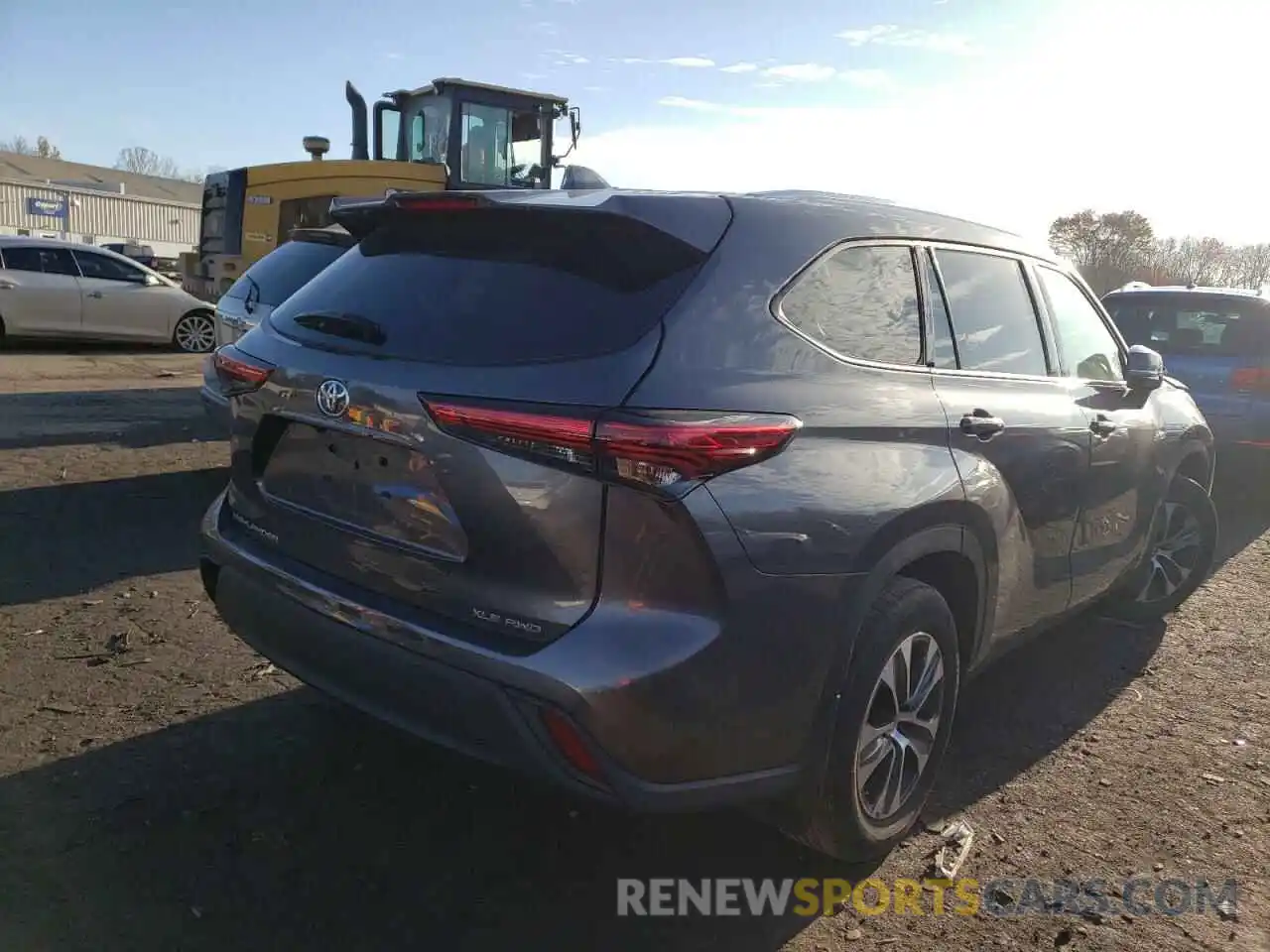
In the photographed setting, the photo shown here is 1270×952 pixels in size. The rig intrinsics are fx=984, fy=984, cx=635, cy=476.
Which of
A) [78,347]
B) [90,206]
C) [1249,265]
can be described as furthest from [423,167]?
[90,206]

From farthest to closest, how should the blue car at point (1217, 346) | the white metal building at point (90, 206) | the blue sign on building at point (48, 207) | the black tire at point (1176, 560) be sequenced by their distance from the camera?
the white metal building at point (90, 206) < the blue sign on building at point (48, 207) < the blue car at point (1217, 346) < the black tire at point (1176, 560)

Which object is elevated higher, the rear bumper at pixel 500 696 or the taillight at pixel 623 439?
the taillight at pixel 623 439

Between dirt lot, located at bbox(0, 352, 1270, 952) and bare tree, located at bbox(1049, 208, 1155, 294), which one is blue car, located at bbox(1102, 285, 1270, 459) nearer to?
dirt lot, located at bbox(0, 352, 1270, 952)

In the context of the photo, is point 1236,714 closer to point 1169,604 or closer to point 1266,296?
point 1169,604

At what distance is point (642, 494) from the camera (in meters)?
2.17

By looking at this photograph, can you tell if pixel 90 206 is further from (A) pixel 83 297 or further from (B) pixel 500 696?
(B) pixel 500 696

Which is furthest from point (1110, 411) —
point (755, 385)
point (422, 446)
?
point (422, 446)

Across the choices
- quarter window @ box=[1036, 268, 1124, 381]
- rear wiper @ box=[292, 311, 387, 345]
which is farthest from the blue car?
rear wiper @ box=[292, 311, 387, 345]

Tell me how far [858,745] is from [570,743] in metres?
0.88

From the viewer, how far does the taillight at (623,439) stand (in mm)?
2158

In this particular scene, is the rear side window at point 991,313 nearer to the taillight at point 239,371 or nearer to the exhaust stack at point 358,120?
the taillight at point 239,371

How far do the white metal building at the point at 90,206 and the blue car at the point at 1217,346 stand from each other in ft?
158

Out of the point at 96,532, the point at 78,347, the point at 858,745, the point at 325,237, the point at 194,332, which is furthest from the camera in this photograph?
the point at 78,347

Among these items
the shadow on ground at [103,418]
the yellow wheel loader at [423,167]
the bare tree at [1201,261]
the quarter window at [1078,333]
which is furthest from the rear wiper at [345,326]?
the bare tree at [1201,261]
